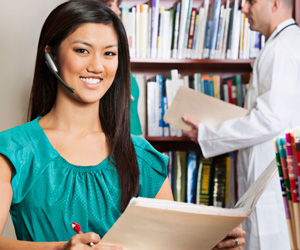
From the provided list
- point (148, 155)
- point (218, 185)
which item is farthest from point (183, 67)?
point (148, 155)

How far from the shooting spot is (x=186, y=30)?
9.41 ft

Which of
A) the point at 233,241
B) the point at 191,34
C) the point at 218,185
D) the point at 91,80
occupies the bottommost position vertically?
the point at 218,185

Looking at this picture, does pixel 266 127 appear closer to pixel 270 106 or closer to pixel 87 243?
pixel 270 106

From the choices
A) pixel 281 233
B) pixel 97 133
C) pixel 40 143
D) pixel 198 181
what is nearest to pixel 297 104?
pixel 281 233

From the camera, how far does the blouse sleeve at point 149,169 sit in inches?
54.2

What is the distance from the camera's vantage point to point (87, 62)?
1.29 metres

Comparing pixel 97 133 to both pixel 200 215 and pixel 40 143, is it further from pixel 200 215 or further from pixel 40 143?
pixel 200 215

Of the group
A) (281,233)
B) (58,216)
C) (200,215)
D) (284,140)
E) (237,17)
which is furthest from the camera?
(237,17)

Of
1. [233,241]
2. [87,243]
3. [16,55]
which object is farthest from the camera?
[16,55]

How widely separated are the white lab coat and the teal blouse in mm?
1209

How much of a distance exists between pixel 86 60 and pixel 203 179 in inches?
69.8

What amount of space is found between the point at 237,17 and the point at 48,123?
1.86 meters

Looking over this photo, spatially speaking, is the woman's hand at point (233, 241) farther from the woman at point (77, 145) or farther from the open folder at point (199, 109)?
the open folder at point (199, 109)

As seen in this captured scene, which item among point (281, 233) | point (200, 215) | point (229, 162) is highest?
point (200, 215)
